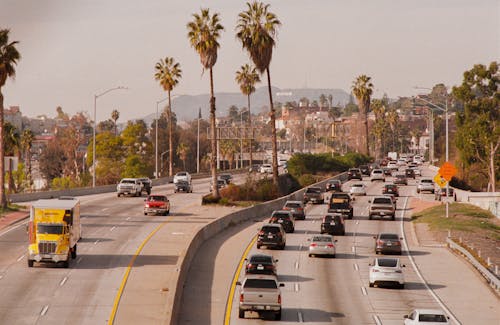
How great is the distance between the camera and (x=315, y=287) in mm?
42406

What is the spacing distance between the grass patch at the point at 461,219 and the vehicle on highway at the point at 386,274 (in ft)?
81.0

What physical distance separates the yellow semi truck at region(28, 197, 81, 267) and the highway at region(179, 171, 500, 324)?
635 centimetres

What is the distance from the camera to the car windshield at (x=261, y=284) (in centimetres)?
3350

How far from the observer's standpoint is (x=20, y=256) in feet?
160

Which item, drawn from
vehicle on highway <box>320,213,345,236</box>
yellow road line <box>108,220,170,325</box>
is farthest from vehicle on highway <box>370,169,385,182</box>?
yellow road line <box>108,220,170,325</box>

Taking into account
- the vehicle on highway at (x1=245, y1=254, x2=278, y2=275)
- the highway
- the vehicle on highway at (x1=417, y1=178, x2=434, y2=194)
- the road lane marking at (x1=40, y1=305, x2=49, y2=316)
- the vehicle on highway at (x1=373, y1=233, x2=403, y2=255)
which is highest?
the vehicle on highway at (x1=417, y1=178, x2=434, y2=194)

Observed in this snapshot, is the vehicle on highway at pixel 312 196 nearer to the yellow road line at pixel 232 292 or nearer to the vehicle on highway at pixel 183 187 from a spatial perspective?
the vehicle on highway at pixel 183 187

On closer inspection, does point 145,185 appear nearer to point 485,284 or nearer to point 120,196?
point 120,196

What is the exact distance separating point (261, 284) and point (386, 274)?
10.5 meters

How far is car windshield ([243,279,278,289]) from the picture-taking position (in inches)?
1319

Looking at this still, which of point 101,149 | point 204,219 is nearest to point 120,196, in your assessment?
point 204,219

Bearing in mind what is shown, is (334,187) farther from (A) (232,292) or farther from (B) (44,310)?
(B) (44,310)

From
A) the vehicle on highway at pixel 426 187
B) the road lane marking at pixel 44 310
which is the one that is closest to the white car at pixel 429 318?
the road lane marking at pixel 44 310

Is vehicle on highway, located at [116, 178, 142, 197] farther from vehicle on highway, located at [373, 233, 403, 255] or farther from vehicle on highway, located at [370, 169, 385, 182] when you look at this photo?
vehicle on highway, located at [370, 169, 385, 182]
